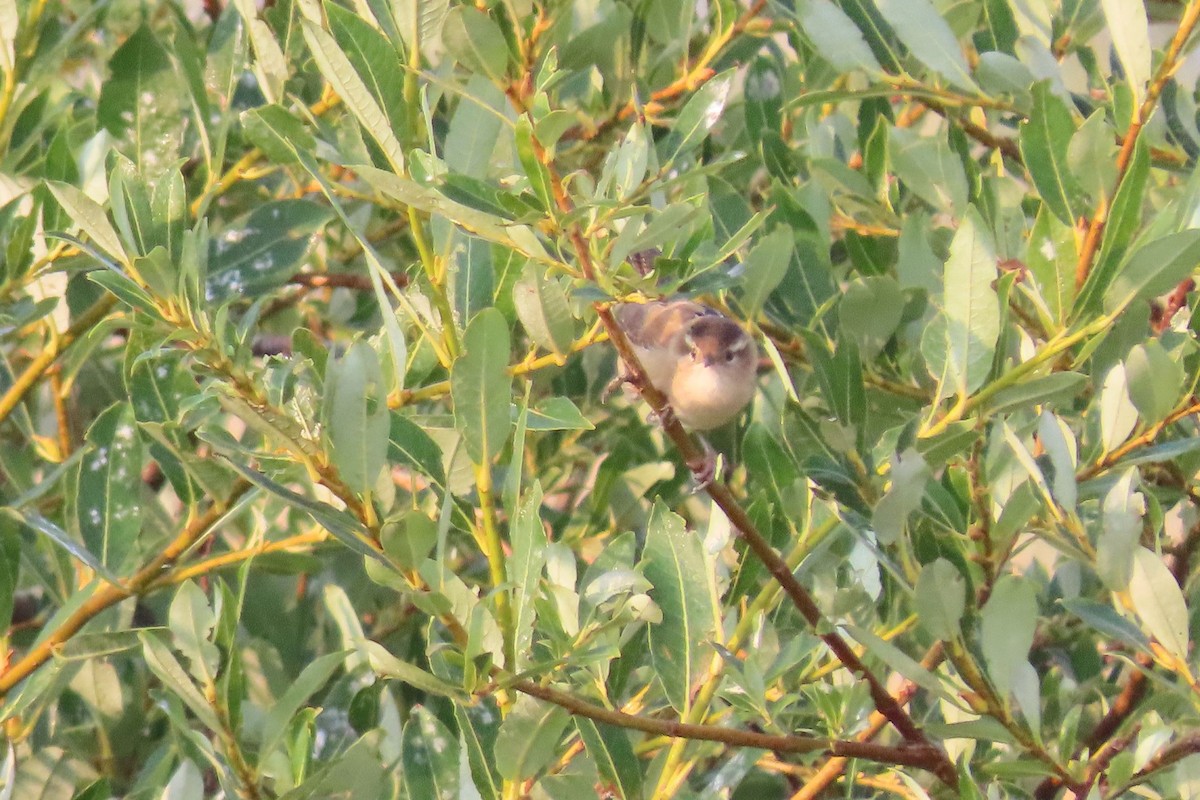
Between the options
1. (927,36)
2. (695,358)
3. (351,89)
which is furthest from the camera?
(695,358)

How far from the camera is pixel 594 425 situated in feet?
3.90

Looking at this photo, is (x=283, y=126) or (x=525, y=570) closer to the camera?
(x=525, y=570)

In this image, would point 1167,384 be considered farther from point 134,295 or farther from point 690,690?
point 134,295

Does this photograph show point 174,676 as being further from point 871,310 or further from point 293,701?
point 871,310

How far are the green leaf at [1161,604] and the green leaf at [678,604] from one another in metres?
0.34

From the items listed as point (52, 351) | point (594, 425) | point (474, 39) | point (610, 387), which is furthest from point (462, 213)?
point (610, 387)

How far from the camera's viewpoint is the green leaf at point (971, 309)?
1064mm

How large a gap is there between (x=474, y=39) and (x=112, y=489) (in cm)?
68

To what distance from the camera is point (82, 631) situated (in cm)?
133

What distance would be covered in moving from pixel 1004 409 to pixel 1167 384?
0.13m

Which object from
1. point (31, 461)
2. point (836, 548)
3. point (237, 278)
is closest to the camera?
point (836, 548)

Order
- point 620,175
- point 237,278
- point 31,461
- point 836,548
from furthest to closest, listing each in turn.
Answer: point 31,461 → point 237,278 → point 836,548 → point 620,175

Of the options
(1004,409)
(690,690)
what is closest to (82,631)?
(690,690)

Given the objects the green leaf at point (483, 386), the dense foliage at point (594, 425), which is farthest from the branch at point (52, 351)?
the green leaf at point (483, 386)
